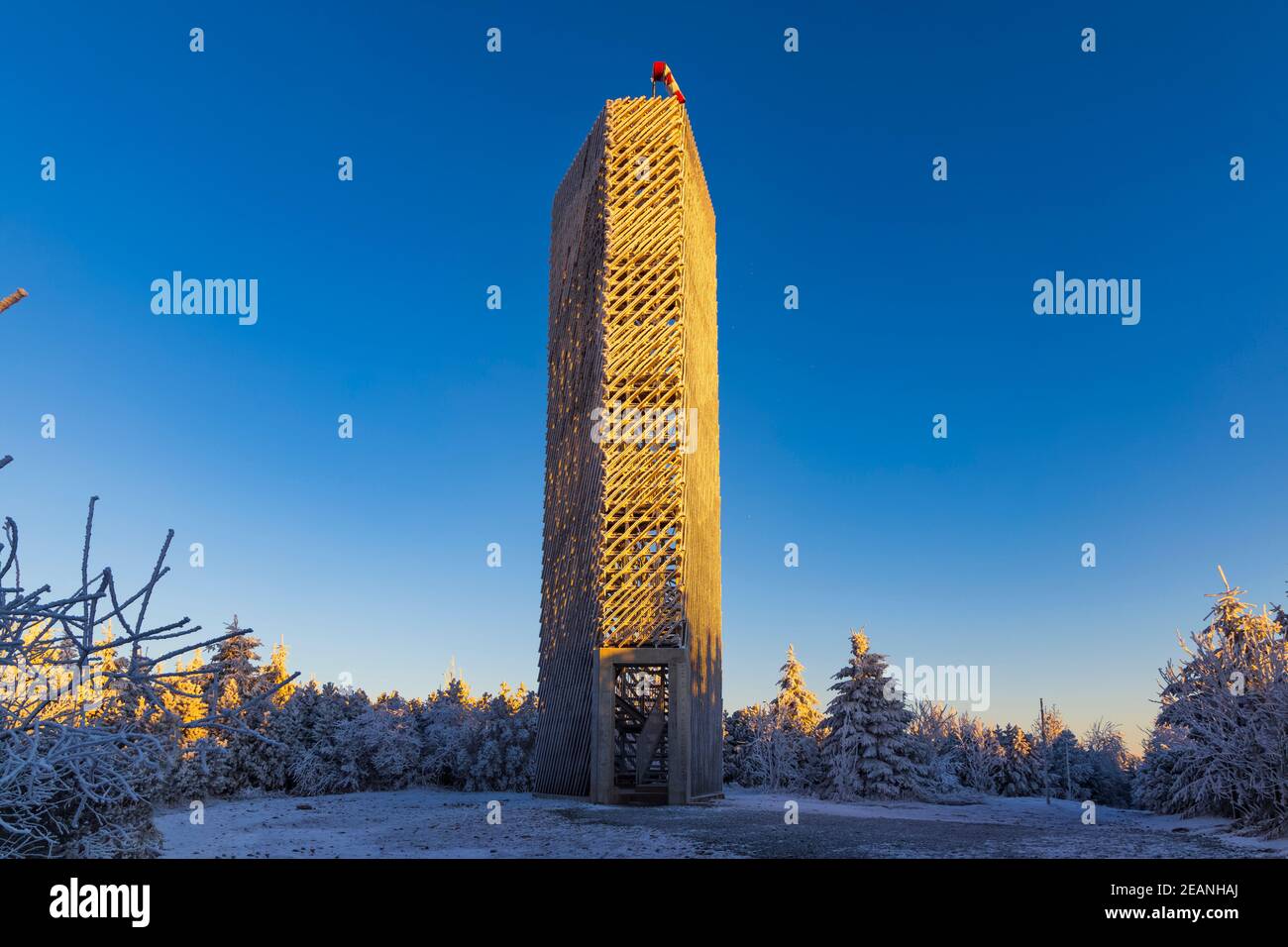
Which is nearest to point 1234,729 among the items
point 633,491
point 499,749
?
point 633,491

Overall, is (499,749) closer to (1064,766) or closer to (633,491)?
(633,491)

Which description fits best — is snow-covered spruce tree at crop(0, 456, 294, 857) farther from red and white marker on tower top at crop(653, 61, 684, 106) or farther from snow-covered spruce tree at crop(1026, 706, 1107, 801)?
snow-covered spruce tree at crop(1026, 706, 1107, 801)

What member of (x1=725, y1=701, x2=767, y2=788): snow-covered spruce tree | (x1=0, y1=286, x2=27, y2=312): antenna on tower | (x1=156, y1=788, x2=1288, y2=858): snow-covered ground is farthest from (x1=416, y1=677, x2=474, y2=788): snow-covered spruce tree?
(x1=0, y1=286, x2=27, y2=312): antenna on tower

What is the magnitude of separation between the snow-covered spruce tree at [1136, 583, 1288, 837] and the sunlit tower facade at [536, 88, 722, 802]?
37.7ft

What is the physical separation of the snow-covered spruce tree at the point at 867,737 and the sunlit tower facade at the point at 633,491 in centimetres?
541

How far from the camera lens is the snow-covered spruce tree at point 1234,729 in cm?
1550

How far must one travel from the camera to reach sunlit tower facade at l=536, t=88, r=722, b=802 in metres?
22.3

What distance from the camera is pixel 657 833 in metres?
14.4

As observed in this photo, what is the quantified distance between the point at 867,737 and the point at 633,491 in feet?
43.8

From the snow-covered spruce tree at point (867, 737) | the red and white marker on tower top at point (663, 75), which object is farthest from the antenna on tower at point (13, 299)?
the snow-covered spruce tree at point (867, 737)

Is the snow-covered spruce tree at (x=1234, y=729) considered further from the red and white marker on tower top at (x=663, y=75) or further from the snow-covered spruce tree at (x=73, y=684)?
the red and white marker on tower top at (x=663, y=75)
